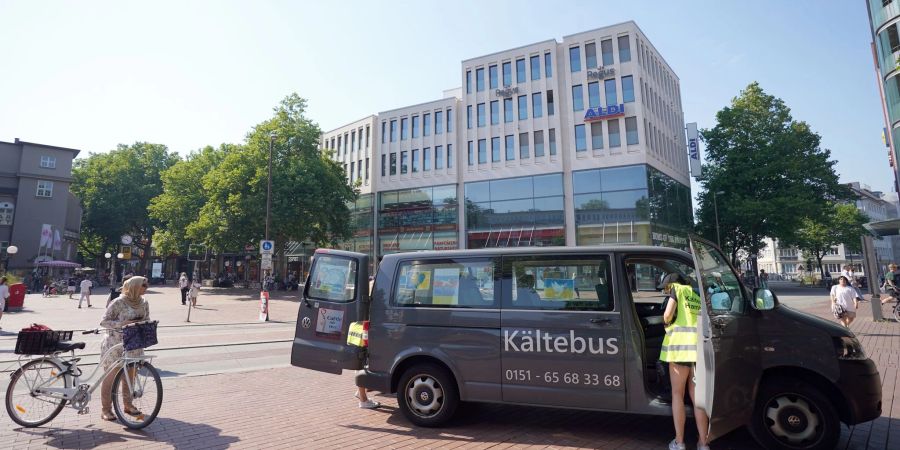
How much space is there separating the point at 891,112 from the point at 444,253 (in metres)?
33.0

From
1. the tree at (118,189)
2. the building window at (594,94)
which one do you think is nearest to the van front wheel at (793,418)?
the building window at (594,94)

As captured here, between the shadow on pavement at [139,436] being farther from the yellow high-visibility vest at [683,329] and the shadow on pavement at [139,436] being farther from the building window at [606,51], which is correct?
the building window at [606,51]

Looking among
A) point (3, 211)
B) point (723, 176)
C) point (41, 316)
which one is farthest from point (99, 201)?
Result: point (723, 176)

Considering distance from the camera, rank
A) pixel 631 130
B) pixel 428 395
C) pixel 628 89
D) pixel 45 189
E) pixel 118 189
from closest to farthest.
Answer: pixel 428 395 → pixel 631 130 → pixel 628 89 → pixel 45 189 → pixel 118 189

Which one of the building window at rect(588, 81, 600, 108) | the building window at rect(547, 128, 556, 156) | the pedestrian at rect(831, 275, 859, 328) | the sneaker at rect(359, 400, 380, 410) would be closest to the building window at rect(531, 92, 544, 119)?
the building window at rect(547, 128, 556, 156)

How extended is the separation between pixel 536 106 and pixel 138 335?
36.3 m

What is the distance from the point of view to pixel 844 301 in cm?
1023

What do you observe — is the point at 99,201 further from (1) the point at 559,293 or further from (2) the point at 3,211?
(1) the point at 559,293

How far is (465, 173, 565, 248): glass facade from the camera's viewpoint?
117 ft

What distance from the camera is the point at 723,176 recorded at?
120 feet

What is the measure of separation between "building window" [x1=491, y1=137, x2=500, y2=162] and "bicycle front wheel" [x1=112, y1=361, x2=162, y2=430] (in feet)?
117

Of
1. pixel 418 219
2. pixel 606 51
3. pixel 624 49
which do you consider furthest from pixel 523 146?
pixel 418 219

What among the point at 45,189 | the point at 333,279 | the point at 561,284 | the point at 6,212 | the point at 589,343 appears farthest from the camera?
the point at 45,189

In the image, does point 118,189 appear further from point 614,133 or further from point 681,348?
point 681,348
